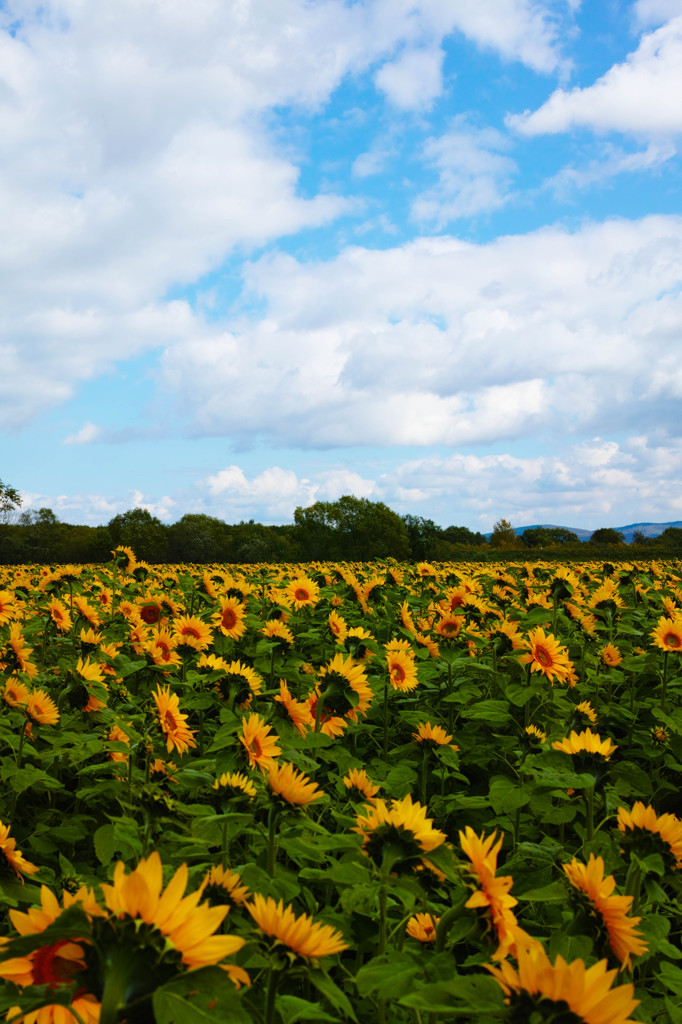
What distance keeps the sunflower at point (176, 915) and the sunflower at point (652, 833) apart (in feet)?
4.60

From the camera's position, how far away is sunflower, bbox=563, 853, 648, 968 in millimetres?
1413

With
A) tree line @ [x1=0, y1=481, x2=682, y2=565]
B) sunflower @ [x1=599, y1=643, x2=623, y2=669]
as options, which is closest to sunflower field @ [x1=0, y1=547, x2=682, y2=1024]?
sunflower @ [x1=599, y1=643, x2=623, y2=669]

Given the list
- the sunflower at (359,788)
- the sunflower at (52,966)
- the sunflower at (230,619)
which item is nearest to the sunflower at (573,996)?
the sunflower at (52,966)

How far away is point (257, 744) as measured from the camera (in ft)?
7.91

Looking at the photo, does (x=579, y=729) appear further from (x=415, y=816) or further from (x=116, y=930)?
(x=116, y=930)

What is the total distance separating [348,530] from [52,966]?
58152 mm

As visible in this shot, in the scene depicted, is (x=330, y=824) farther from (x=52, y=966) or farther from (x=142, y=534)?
(x=142, y=534)

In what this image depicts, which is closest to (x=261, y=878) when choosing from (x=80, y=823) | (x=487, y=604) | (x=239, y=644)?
(x=80, y=823)

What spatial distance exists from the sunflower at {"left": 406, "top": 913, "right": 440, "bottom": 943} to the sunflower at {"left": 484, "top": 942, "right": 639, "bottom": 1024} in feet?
3.37

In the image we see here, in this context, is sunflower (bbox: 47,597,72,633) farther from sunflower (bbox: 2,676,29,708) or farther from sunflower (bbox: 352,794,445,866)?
sunflower (bbox: 352,794,445,866)

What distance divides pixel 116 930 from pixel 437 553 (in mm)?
58526

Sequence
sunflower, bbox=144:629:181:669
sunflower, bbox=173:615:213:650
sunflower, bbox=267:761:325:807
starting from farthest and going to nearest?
sunflower, bbox=173:615:213:650 < sunflower, bbox=144:629:181:669 < sunflower, bbox=267:761:325:807

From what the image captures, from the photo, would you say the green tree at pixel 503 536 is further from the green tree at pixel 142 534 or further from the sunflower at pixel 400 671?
the sunflower at pixel 400 671

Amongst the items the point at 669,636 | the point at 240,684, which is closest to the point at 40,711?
the point at 240,684
